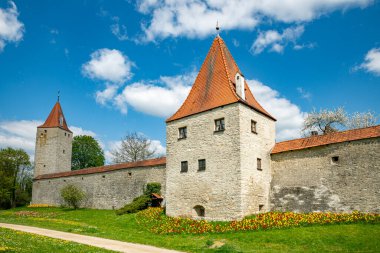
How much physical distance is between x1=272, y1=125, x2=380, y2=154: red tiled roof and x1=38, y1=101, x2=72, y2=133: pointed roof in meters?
33.9

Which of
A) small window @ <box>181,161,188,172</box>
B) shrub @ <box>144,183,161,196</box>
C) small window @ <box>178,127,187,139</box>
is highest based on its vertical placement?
small window @ <box>178,127,187,139</box>

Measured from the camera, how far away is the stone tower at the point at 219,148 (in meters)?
15.9

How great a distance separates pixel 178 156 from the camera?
18.6 m

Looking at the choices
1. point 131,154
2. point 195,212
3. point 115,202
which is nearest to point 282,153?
point 195,212

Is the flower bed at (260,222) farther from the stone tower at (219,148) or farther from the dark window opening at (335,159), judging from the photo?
the dark window opening at (335,159)

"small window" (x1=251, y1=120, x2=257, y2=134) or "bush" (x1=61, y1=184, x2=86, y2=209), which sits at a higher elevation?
"small window" (x1=251, y1=120, x2=257, y2=134)

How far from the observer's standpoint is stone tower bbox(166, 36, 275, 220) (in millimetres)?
15947

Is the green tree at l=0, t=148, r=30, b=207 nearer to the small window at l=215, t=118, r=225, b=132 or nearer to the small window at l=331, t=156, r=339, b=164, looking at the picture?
the small window at l=215, t=118, r=225, b=132

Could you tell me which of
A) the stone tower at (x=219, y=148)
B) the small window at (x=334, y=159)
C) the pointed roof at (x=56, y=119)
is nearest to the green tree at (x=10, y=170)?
the pointed roof at (x=56, y=119)

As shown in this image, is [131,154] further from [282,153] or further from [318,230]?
[318,230]

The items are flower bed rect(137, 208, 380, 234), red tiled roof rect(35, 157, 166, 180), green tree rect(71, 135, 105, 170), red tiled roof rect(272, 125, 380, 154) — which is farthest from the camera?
green tree rect(71, 135, 105, 170)

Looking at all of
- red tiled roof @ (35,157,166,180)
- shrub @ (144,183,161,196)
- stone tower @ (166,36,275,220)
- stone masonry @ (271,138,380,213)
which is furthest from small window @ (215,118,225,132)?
shrub @ (144,183,161,196)

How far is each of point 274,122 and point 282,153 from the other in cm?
255

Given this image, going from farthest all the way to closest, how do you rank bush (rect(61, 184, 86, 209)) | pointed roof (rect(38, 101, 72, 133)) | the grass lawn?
pointed roof (rect(38, 101, 72, 133))
bush (rect(61, 184, 86, 209))
the grass lawn
